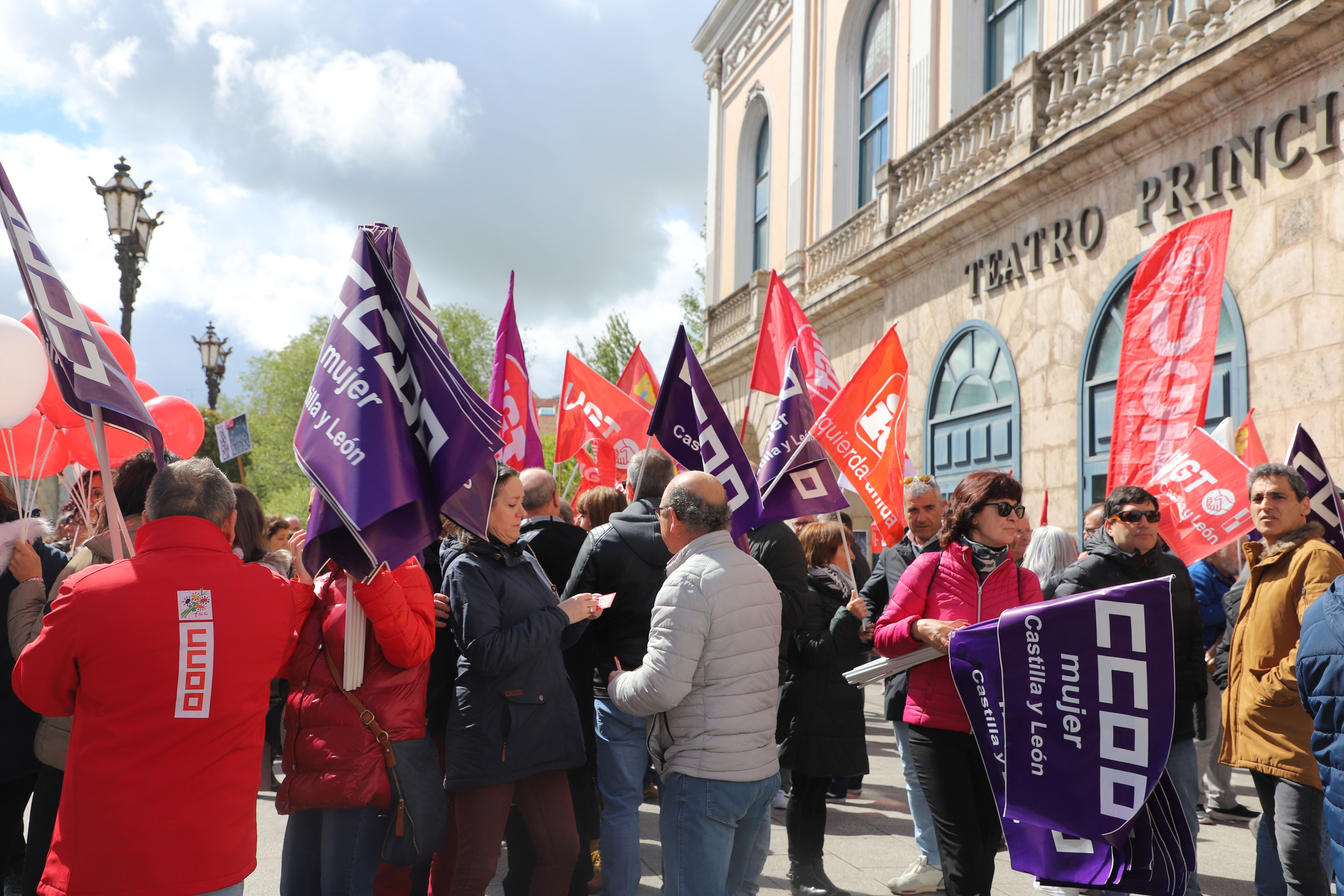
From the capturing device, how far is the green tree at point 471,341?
48531mm

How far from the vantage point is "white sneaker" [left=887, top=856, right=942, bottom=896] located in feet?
16.1

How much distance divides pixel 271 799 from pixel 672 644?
15.6ft

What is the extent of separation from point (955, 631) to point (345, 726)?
2.13m

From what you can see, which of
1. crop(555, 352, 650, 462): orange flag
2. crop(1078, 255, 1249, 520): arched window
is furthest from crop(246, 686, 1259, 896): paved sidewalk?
crop(555, 352, 650, 462): orange flag

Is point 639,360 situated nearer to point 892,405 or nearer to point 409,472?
point 892,405

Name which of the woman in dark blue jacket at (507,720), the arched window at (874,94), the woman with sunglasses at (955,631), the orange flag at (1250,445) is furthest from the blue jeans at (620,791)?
the arched window at (874,94)

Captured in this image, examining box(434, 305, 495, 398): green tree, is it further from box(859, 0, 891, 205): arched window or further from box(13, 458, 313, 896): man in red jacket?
box(13, 458, 313, 896): man in red jacket

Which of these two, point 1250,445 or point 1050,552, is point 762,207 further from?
point 1050,552

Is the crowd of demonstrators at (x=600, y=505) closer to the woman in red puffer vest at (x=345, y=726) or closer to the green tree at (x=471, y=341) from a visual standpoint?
the woman in red puffer vest at (x=345, y=726)

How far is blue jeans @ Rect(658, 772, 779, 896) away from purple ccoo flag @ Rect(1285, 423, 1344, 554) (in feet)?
11.2

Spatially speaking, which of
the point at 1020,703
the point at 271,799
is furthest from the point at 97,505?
the point at 1020,703

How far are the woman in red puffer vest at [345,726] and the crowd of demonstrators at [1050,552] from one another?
365 cm

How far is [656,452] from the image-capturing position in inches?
194

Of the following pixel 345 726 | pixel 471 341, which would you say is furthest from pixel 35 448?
pixel 471 341
